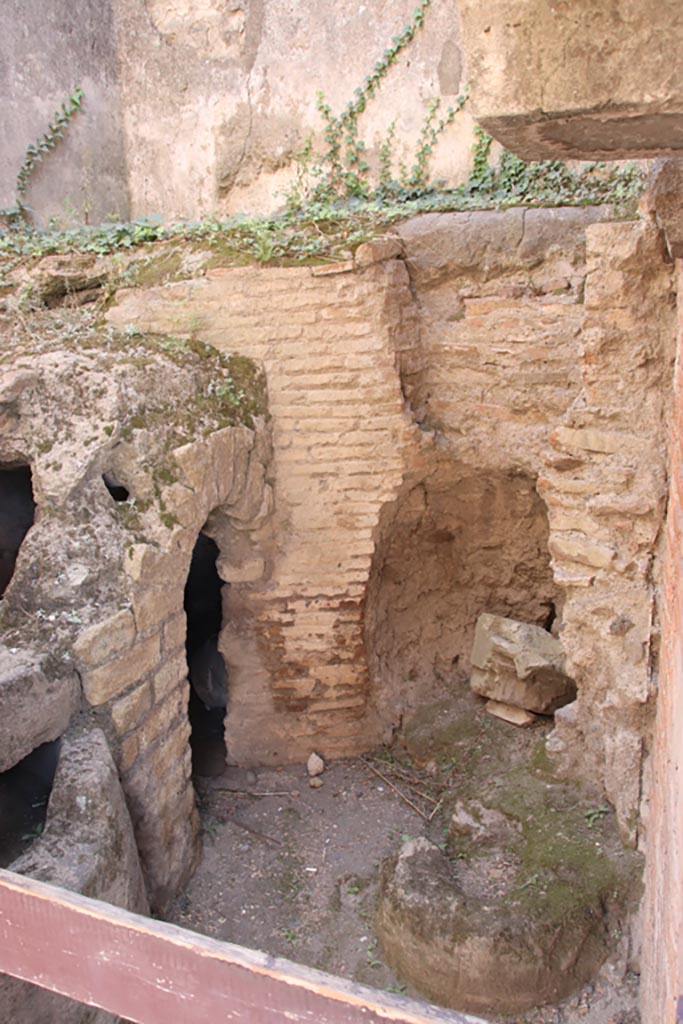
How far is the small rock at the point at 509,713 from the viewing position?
4547mm

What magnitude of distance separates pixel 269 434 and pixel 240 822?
6.55ft

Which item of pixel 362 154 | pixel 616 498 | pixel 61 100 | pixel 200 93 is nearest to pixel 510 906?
pixel 616 498

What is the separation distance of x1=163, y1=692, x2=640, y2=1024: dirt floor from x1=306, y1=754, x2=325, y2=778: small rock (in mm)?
35

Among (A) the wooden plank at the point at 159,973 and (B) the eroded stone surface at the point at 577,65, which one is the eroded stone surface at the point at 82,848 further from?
(B) the eroded stone surface at the point at 577,65

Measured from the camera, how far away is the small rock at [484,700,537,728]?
14.9 ft

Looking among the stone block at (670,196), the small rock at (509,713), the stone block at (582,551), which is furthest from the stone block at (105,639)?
the stone block at (670,196)

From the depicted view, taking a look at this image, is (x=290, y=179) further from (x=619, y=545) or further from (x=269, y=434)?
(x=619, y=545)

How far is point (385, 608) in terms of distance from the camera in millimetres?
4965

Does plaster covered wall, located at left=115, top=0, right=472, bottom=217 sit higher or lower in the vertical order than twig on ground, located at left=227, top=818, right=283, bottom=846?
higher

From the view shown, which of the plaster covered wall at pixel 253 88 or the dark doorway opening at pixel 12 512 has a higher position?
the plaster covered wall at pixel 253 88

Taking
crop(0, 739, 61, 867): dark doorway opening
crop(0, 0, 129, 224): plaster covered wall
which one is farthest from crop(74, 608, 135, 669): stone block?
crop(0, 0, 129, 224): plaster covered wall

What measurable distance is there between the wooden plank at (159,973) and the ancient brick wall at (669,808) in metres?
0.73

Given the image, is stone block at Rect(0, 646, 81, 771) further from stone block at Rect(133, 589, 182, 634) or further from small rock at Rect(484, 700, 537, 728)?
small rock at Rect(484, 700, 537, 728)

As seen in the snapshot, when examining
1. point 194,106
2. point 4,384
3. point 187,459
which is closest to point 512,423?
point 187,459
